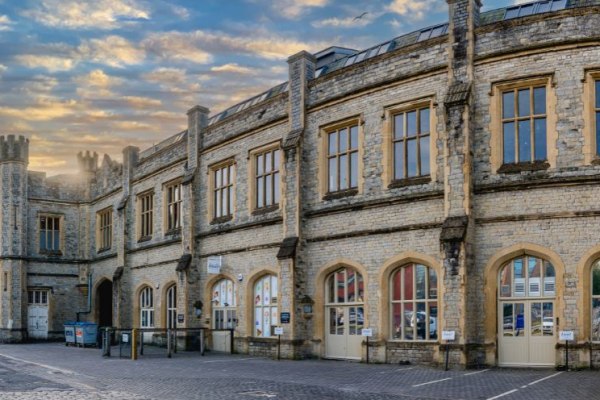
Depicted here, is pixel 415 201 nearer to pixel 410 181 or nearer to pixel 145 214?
pixel 410 181

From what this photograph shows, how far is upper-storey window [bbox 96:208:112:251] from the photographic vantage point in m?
42.7

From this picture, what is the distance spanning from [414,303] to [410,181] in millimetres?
3569

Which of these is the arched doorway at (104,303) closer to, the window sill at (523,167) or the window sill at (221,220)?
the window sill at (221,220)

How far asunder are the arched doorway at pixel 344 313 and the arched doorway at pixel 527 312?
492cm

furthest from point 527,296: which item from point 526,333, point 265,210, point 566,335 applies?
point 265,210

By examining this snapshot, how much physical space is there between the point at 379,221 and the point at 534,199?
4.93m

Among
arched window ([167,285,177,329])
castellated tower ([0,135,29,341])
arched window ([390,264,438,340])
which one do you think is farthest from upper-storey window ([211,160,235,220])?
castellated tower ([0,135,29,341])

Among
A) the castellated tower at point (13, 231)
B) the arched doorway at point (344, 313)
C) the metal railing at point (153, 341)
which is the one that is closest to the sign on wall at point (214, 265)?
the metal railing at point (153, 341)

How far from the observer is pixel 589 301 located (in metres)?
19.2

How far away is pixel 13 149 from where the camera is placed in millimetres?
41938

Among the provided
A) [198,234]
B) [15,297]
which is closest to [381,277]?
[198,234]

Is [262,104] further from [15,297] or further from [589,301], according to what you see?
[15,297]

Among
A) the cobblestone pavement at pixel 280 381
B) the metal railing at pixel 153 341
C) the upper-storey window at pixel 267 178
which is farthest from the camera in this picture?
the upper-storey window at pixel 267 178

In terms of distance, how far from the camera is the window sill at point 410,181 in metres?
21.9
